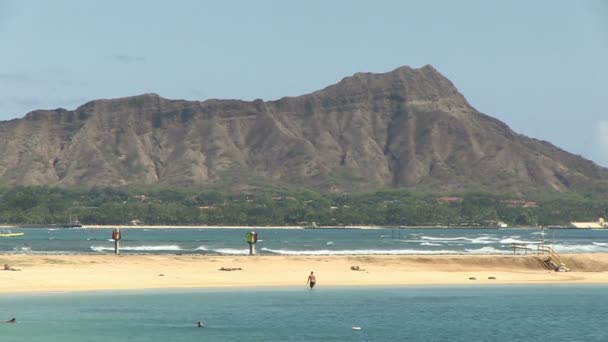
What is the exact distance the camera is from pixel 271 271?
3125 inches

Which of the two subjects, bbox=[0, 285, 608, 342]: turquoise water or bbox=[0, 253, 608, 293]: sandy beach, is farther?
bbox=[0, 253, 608, 293]: sandy beach

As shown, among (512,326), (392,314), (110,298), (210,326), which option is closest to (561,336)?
(512,326)

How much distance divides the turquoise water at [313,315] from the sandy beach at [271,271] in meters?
4.97

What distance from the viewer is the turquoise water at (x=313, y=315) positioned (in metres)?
48.1

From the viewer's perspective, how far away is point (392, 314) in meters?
56.1

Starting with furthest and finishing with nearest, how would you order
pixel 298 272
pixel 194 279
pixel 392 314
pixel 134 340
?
pixel 298 272 → pixel 194 279 → pixel 392 314 → pixel 134 340

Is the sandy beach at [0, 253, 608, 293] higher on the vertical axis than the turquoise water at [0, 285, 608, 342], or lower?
higher

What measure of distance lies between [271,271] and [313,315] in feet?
80.2

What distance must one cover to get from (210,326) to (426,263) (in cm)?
3697

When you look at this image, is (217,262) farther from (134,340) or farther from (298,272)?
(134,340)

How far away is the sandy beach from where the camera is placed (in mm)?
70125

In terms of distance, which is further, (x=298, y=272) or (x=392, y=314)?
(x=298, y=272)

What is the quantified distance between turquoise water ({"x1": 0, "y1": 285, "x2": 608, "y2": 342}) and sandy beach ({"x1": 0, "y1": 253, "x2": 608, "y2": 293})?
196 inches

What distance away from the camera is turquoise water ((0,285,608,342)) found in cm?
4812
